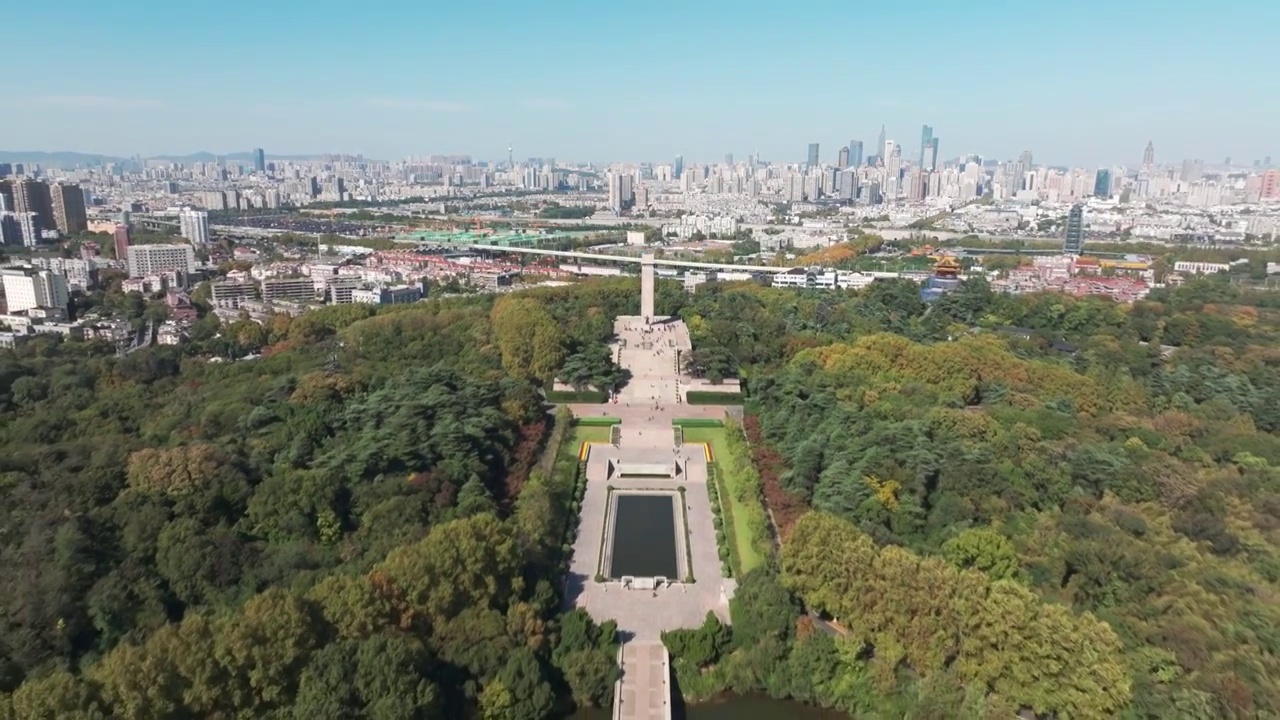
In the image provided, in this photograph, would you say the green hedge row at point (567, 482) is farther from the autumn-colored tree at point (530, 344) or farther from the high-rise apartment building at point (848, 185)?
the high-rise apartment building at point (848, 185)

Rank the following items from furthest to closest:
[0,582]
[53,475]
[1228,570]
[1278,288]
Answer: [1278,288] → [53,475] → [1228,570] → [0,582]

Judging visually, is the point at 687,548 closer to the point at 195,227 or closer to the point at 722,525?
the point at 722,525

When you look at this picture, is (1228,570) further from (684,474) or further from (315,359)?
(315,359)

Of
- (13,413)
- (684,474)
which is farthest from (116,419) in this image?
(684,474)

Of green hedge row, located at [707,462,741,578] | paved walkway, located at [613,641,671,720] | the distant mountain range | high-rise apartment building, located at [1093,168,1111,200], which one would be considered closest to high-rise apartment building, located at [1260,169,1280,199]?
high-rise apartment building, located at [1093,168,1111,200]

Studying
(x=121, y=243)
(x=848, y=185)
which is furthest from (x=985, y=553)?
(x=848, y=185)

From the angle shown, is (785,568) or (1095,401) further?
(1095,401)
